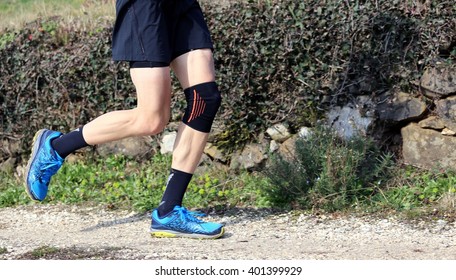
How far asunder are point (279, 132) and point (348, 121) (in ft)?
1.93

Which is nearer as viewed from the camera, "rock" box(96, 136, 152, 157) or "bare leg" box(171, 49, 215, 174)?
"bare leg" box(171, 49, 215, 174)

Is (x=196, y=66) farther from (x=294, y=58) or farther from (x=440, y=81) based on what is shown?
(x=440, y=81)

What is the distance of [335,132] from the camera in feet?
23.3

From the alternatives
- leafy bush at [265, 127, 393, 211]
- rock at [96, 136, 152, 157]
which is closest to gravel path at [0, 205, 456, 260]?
leafy bush at [265, 127, 393, 211]

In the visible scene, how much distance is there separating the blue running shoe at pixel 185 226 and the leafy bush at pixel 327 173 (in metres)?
0.92

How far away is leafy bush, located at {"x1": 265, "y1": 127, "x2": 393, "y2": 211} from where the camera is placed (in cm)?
648

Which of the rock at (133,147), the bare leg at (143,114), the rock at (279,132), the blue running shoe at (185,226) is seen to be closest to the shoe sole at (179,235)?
the blue running shoe at (185,226)

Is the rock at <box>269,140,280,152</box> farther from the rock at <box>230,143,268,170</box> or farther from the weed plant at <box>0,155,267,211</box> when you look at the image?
the weed plant at <box>0,155,267,211</box>

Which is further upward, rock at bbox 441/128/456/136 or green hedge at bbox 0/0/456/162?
green hedge at bbox 0/0/456/162

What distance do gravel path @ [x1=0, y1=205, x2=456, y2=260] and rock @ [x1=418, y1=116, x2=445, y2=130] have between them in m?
1.29

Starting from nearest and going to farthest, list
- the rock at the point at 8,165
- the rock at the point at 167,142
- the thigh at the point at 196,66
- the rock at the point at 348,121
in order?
the thigh at the point at 196,66 < the rock at the point at 348,121 < the rock at the point at 167,142 < the rock at the point at 8,165

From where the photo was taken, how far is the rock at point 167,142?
7945 millimetres

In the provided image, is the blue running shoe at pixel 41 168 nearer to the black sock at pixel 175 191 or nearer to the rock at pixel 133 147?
the black sock at pixel 175 191
